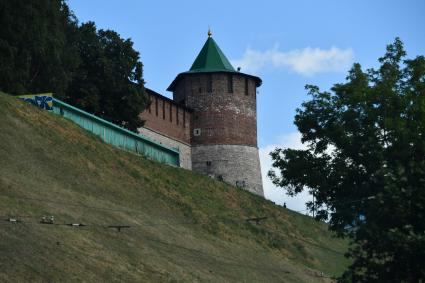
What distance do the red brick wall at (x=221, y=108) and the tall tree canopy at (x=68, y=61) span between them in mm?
9673

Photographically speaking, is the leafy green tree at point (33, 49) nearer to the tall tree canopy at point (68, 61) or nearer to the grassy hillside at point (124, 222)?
the tall tree canopy at point (68, 61)

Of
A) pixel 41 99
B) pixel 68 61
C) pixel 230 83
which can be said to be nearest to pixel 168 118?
pixel 230 83

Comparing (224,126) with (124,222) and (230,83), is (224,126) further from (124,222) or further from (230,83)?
(124,222)

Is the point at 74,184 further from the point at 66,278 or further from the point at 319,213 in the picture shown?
the point at 66,278

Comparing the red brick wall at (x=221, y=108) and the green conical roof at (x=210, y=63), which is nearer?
the red brick wall at (x=221, y=108)

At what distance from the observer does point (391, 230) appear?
19.0 m

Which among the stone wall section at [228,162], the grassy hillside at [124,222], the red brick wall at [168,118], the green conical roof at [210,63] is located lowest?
the grassy hillside at [124,222]

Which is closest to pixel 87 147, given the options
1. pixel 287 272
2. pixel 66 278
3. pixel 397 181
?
pixel 287 272

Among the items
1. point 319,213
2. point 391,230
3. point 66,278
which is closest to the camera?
point 391,230

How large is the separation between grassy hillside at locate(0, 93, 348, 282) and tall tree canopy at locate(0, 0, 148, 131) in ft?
12.0

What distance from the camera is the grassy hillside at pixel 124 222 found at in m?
22.7

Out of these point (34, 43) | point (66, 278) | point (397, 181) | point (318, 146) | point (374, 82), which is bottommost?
point (66, 278)

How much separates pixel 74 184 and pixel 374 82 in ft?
35.5

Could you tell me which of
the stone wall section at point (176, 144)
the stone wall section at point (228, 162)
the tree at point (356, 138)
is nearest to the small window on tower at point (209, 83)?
the stone wall section at point (228, 162)
